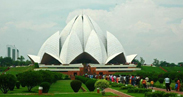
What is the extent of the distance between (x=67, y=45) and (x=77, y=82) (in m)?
32.1

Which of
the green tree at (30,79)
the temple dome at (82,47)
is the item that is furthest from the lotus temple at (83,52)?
the green tree at (30,79)

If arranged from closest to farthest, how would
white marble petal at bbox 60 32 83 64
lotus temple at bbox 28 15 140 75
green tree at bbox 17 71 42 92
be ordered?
green tree at bbox 17 71 42 92
lotus temple at bbox 28 15 140 75
white marble petal at bbox 60 32 83 64

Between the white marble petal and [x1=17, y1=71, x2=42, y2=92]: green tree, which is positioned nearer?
[x1=17, y1=71, x2=42, y2=92]: green tree

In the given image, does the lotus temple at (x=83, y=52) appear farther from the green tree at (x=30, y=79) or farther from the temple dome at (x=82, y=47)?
→ the green tree at (x=30, y=79)

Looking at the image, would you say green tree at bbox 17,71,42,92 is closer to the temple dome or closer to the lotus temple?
the lotus temple

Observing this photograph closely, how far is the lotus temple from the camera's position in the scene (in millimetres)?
45750

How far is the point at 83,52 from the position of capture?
4934 centimetres

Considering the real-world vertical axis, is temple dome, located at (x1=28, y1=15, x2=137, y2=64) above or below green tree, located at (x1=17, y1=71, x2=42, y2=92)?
above

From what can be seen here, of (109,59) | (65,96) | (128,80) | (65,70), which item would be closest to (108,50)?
(109,59)

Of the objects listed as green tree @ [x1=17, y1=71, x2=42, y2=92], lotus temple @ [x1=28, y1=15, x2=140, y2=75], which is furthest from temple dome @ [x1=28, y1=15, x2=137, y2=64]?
green tree @ [x1=17, y1=71, x2=42, y2=92]

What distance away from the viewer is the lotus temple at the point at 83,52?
1801 inches

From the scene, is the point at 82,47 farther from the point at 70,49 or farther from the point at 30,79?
the point at 30,79

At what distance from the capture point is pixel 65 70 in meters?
45.4

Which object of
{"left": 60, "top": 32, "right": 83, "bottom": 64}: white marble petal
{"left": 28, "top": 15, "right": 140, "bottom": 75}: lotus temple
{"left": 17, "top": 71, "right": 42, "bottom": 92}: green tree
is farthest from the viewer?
{"left": 60, "top": 32, "right": 83, "bottom": 64}: white marble petal
